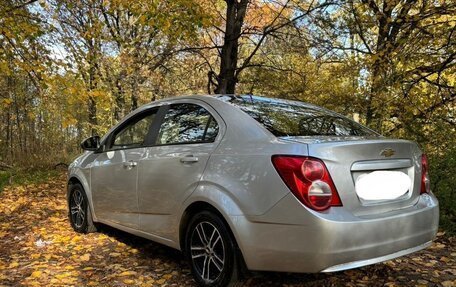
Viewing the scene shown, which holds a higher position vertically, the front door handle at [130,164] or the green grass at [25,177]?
the front door handle at [130,164]

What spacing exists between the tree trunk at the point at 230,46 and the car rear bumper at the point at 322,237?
774cm

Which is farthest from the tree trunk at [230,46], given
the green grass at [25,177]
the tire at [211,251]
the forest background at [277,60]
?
the tire at [211,251]

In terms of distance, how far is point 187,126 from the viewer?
385cm

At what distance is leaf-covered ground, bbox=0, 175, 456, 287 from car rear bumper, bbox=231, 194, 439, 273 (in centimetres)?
41

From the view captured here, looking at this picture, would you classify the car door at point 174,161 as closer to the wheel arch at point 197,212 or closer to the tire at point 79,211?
the wheel arch at point 197,212

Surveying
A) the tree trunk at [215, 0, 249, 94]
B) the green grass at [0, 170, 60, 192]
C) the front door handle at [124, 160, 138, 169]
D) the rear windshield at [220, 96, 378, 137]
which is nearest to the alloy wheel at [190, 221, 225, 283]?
the rear windshield at [220, 96, 378, 137]

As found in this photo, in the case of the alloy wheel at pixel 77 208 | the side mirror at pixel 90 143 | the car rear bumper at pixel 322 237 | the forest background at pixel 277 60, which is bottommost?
the alloy wheel at pixel 77 208

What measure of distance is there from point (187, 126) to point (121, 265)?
1.66 metres

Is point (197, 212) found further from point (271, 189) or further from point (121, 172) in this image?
point (121, 172)

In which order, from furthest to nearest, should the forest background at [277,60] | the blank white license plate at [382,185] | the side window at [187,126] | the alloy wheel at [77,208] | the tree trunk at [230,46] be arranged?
the tree trunk at [230,46]
the forest background at [277,60]
the alloy wheel at [77,208]
the side window at [187,126]
the blank white license plate at [382,185]

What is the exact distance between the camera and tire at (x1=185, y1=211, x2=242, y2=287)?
314 centimetres

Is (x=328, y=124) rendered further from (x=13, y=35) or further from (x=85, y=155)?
(x=13, y=35)

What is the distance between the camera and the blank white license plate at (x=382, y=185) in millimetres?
2824

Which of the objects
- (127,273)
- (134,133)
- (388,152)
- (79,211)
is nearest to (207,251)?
(127,273)
